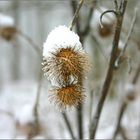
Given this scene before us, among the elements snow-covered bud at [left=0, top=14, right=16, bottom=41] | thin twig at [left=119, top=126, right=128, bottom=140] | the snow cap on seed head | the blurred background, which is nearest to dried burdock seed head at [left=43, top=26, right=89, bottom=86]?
the snow cap on seed head

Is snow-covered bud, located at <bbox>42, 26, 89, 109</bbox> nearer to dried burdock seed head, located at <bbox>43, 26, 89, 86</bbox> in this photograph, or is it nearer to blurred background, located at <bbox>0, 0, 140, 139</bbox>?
dried burdock seed head, located at <bbox>43, 26, 89, 86</bbox>

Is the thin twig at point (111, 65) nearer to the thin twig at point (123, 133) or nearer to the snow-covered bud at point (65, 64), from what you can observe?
the snow-covered bud at point (65, 64)

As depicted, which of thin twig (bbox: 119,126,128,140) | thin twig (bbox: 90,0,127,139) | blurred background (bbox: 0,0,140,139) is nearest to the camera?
thin twig (bbox: 90,0,127,139)

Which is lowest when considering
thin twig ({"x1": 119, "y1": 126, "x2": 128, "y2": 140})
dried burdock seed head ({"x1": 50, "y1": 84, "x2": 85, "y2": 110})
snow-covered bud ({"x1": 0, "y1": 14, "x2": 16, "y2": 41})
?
thin twig ({"x1": 119, "y1": 126, "x2": 128, "y2": 140})

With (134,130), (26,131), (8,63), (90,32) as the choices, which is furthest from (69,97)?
(8,63)

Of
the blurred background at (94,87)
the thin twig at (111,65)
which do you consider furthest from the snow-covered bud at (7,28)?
the thin twig at (111,65)

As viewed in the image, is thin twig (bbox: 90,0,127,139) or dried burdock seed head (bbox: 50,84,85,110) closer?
dried burdock seed head (bbox: 50,84,85,110)

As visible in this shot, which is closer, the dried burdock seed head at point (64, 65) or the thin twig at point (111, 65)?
the dried burdock seed head at point (64, 65)

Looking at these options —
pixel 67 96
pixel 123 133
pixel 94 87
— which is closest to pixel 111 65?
pixel 67 96
